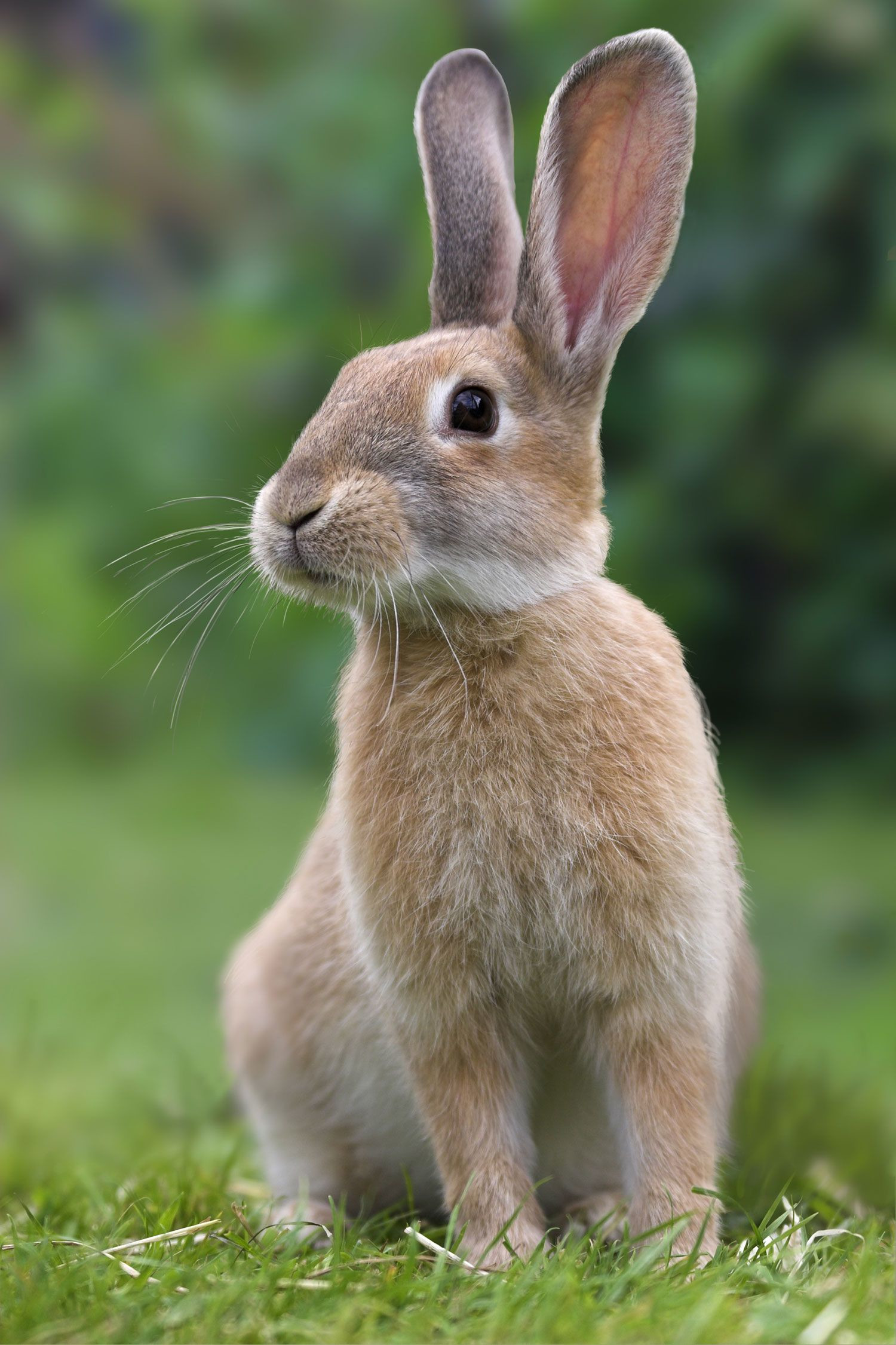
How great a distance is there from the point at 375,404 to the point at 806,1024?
3060 millimetres

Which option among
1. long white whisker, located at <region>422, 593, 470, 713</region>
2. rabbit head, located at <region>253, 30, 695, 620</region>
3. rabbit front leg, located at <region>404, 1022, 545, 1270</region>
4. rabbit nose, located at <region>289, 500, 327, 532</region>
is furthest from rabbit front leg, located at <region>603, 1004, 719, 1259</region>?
rabbit nose, located at <region>289, 500, 327, 532</region>

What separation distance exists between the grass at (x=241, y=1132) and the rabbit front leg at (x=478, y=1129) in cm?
10

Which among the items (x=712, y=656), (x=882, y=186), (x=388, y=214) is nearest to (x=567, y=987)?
(x=712, y=656)

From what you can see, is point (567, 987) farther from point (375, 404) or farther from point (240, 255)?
point (240, 255)

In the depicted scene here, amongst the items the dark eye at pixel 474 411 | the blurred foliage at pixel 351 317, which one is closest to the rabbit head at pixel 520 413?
the dark eye at pixel 474 411

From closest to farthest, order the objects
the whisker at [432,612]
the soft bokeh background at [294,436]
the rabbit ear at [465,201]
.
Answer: the whisker at [432,612], the rabbit ear at [465,201], the soft bokeh background at [294,436]

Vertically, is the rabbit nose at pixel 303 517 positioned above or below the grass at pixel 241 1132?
above

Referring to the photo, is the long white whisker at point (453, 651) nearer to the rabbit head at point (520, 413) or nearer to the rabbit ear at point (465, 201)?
the rabbit head at point (520, 413)

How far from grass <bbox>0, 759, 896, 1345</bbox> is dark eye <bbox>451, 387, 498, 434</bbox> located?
1195 mm

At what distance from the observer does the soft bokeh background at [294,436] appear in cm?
488

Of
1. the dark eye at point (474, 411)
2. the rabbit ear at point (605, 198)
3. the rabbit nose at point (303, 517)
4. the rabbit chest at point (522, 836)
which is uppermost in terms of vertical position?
the rabbit ear at point (605, 198)

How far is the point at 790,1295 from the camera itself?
2029mm

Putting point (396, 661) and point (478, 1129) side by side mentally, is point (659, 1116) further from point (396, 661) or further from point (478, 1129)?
point (396, 661)

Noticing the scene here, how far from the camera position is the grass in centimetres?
193
